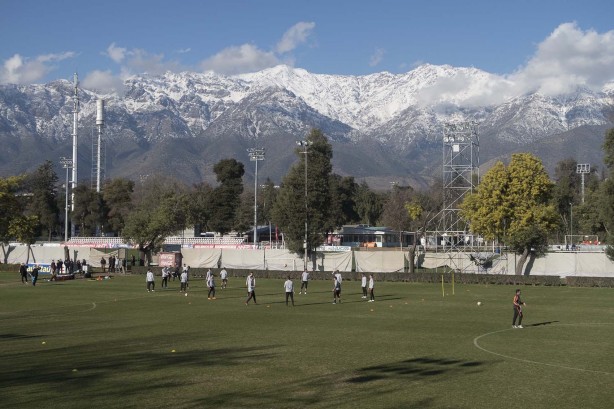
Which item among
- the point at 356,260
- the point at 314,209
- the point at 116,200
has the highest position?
the point at 116,200

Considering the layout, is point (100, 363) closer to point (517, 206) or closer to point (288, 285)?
point (288, 285)

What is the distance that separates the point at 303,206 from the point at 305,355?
59167mm

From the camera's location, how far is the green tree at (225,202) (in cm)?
12131

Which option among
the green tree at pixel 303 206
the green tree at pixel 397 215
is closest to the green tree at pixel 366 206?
the green tree at pixel 397 215

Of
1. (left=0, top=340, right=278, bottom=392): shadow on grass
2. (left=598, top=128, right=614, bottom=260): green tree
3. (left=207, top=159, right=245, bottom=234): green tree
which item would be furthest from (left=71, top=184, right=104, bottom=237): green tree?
(left=0, top=340, right=278, bottom=392): shadow on grass

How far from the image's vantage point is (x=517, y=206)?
73188mm

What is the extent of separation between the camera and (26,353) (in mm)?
24875

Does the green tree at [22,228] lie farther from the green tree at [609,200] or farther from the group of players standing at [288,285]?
the green tree at [609,200]

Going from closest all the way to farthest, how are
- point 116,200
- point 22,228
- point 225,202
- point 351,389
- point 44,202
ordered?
point 351,389 → point 22,228 → point 225,202 → point 44,202 → point 116,200

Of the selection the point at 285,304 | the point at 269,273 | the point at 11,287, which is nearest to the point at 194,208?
the point at 269,273

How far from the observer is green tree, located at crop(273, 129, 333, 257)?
8256 centimetres

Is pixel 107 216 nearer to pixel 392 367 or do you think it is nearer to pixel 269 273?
pixel 269 273

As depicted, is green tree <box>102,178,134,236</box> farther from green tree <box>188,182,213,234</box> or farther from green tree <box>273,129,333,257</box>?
green tree <box>273,129,333,257</box>

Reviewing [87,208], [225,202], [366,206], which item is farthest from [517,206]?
[366,206]
